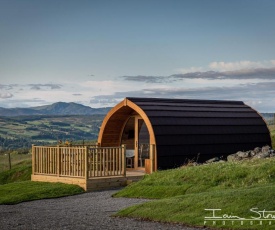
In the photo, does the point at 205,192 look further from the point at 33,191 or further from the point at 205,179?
the point at 33,191

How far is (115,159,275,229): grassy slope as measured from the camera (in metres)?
12.3

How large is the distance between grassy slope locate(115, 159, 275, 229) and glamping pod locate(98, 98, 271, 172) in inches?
133

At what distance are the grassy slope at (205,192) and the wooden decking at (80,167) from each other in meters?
2.14

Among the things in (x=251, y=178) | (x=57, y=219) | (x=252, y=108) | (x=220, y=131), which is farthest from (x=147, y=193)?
(x=252, y=108)

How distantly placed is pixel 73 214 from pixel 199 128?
445 inches

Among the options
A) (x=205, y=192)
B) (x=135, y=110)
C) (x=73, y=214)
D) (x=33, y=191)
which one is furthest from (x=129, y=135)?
(x=73, y=214)

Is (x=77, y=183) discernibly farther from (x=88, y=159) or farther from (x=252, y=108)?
(x=252, y=108)

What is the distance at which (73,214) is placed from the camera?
14.3m

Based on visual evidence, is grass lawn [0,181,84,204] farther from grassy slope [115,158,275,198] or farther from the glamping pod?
the glamping pod

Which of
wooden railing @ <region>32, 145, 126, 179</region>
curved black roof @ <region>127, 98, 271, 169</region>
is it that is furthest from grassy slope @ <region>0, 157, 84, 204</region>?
curved black roof @ <region>127, 98, 271, 169</region>

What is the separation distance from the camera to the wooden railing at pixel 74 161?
20.8 metres

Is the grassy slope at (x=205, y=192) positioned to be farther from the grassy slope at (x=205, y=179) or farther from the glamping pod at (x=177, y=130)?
the glamping pod at (x=177, y=130)

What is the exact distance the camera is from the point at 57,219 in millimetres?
13375

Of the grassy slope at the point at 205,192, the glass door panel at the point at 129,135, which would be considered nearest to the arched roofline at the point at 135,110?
the glass door panel at the point at 129,135
